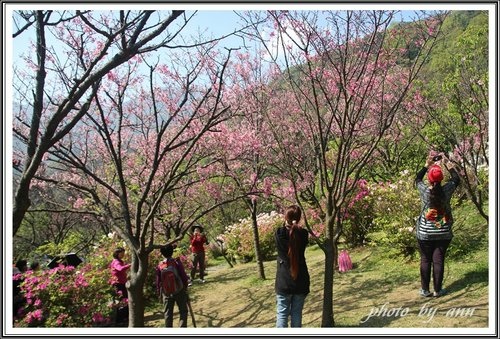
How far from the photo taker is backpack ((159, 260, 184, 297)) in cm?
455

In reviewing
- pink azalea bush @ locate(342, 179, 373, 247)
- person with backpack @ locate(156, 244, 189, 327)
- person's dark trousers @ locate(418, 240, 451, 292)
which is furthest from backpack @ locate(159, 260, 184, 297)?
pink azalea bush @ locate(342, 179, 373, 247)

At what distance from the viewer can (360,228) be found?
28.6 ft

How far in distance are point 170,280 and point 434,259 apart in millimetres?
2957

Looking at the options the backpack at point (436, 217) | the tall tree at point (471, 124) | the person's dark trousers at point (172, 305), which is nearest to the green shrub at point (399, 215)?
the tall tree at point (471, 124)

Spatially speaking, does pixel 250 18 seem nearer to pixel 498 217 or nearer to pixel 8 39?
pixel 8 39

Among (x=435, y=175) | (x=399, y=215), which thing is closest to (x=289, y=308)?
(x=435, y=175)

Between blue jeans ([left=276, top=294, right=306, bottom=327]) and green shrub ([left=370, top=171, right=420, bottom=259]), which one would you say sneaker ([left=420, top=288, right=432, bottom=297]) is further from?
blue jeans ([left=276, top=294, right=306, bottom=327])

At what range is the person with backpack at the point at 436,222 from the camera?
14.5ft

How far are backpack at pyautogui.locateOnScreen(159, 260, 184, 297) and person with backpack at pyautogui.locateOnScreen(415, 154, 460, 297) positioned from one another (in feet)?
9.15

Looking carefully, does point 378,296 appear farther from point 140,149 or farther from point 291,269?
point 140,149

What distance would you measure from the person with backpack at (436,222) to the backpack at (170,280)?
2.79m

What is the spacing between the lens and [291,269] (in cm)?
338

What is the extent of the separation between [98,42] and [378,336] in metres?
4.10

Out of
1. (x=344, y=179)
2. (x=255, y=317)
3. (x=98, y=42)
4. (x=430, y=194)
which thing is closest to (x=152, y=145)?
(x=98, y=42)
